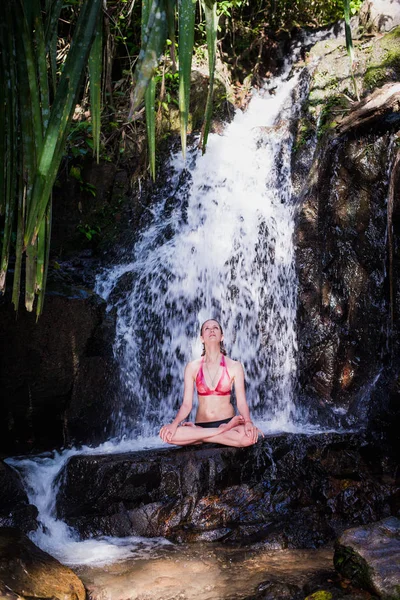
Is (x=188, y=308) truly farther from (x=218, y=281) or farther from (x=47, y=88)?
(x=47, y=88)

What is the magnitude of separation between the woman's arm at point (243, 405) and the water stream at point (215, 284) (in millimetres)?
1304

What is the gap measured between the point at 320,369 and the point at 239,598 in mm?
3928

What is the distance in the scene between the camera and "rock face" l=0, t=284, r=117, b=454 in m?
5.87

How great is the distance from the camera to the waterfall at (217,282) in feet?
22.6

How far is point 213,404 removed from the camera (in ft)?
16.4

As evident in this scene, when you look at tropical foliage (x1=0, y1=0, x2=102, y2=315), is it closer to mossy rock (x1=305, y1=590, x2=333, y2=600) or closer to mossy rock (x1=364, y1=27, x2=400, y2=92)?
mossy rock (x1=305, y1=590, x2=333, y2=600)

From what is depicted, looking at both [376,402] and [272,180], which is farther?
[272,180]

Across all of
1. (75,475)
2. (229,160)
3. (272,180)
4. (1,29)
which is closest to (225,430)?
(75,475)

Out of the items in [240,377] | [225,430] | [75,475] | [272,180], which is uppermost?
[272,180]

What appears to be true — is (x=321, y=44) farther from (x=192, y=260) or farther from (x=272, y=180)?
(x=192, y=260)

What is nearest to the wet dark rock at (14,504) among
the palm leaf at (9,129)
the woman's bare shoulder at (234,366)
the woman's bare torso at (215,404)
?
the woman's bare torso at (215,404)

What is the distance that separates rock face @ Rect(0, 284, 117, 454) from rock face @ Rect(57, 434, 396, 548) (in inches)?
48.5

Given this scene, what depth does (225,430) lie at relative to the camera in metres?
4.74

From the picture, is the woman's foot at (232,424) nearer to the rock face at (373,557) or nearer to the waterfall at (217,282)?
the waterfall at (217,282)
